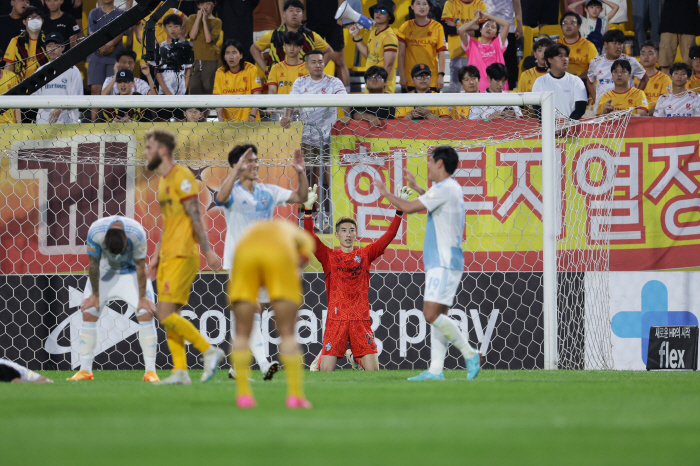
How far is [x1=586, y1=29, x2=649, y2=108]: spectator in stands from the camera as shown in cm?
1312

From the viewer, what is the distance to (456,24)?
46.6 ft

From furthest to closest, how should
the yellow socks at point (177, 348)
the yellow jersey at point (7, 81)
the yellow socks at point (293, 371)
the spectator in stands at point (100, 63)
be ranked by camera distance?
the spectator in stands at point (100, 63), the yellow jersey at point (7, 81), the yellow socks at point (177, 348), the yellow socks at point (293, 371)

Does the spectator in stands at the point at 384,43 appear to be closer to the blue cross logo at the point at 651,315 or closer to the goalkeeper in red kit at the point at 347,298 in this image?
the goalkeeper in red kit at the point at 347,298

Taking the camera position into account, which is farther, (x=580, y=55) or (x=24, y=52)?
(x=580, y=55)

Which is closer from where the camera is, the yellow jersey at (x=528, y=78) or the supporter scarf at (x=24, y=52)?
the supporter scarf at (x=24, y=52)

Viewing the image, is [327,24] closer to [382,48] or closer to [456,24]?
[382,48]

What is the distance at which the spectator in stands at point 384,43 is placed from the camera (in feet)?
42.7

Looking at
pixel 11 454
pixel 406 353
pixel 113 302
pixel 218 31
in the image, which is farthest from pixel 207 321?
pixel 11 454

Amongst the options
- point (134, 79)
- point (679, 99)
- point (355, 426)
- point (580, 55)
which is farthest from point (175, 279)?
point (580, 55)

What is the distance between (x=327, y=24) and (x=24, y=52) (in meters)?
4.91

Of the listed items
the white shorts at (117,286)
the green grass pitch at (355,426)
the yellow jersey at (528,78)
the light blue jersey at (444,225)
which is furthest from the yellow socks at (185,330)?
the yellow jersey at (528,78)

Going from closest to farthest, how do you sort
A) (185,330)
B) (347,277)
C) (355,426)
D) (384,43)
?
(355,426)
(185,330)
(347,277)
(384,43)

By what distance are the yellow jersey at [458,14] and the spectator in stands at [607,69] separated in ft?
6.78

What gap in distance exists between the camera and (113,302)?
995 cm
